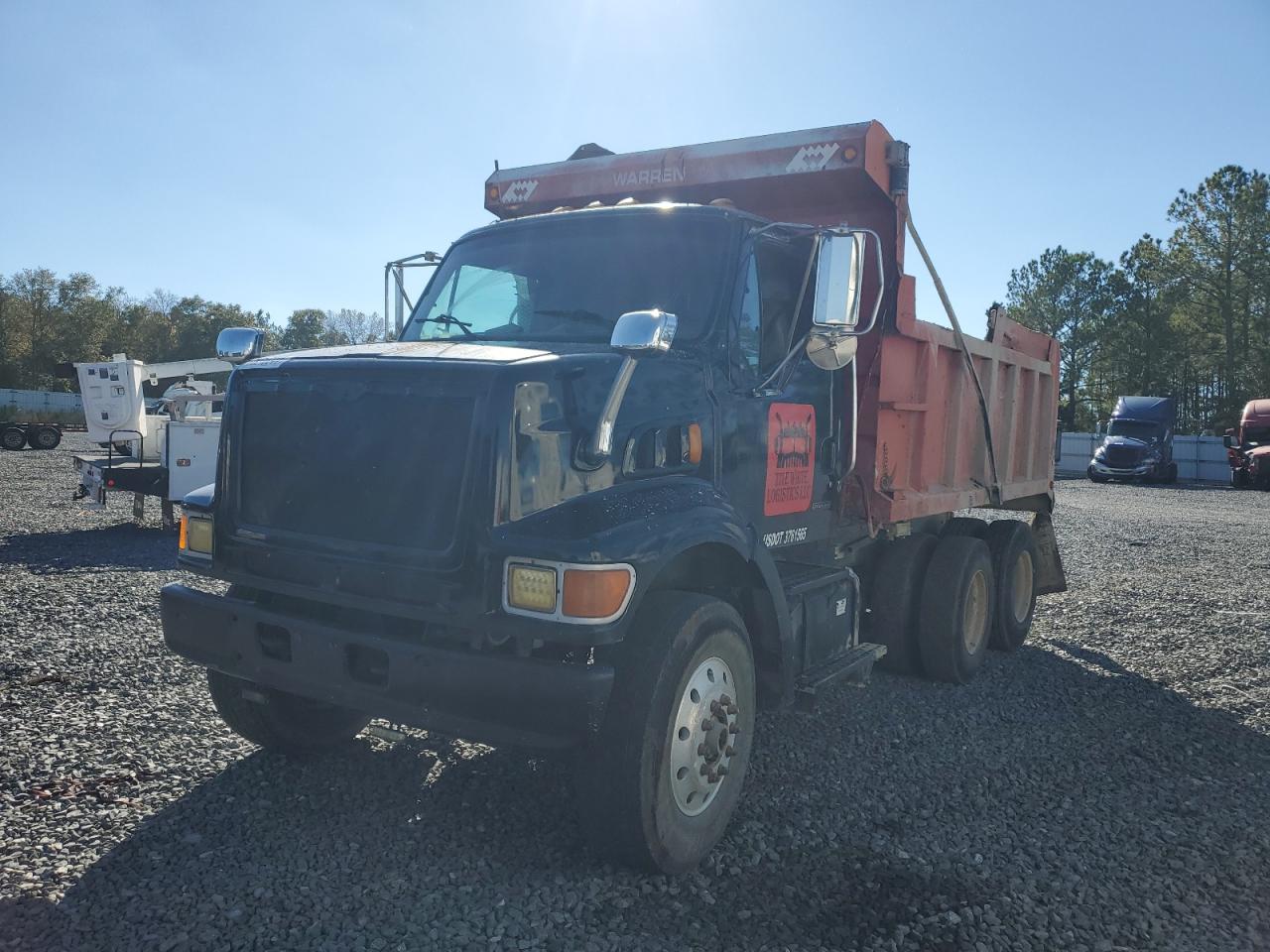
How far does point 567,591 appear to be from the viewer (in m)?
3.03

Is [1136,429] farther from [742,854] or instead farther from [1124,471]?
[742,854]

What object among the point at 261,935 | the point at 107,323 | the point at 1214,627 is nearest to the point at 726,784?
the point at 261,935

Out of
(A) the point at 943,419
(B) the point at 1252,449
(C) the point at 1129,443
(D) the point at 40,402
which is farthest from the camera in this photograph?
(D) the point at 40,402

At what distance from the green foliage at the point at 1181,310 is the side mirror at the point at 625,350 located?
50101mm

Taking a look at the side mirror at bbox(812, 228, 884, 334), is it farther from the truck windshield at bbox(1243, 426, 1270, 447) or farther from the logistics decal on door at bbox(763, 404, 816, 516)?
the truck windshield at bbox(1243, 426, 1270, 447)

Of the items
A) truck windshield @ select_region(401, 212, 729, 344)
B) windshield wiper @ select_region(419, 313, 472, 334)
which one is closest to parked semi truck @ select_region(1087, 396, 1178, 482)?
truck windshield @ select_region(401, 212, 729, 344)

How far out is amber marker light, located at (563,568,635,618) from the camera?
3029 mm

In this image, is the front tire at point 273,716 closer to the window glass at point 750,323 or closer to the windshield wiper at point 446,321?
the windshield wiper at point 446,321

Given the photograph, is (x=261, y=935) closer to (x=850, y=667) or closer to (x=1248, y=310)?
(x=850, y=667)

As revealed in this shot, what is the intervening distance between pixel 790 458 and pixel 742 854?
73.0 inches

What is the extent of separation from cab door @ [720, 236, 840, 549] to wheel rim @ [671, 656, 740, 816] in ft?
2.77

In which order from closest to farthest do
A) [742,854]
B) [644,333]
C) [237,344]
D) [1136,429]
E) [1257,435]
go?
[644,333], [742,854], [237,344], [1257,435], [1136,429]

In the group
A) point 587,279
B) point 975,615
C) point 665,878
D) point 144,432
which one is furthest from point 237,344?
point 144,432

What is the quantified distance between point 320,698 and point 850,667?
2.61m
